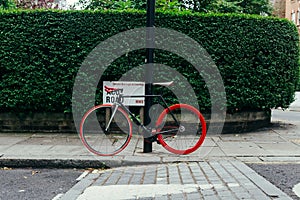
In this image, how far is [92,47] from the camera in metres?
8.14

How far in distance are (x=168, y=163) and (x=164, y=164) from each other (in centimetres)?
7

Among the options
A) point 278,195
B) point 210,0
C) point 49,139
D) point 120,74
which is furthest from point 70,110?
point 210,0

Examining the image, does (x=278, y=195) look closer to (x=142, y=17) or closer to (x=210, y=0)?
(x=142, y=17)

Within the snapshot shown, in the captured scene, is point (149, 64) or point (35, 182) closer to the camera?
point (35, 182)

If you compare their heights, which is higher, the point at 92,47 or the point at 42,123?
the point at 92,47

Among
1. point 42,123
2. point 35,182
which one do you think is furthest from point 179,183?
point 42,123

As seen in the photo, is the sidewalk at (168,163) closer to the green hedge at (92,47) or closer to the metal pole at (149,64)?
the metal pole at (149,64)

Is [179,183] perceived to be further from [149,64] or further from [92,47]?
[92,47]

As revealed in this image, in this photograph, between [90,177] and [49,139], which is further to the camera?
[49,139]

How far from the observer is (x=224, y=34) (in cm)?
827

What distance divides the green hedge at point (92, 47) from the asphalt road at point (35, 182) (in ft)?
9.03

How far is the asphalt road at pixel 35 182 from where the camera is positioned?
448 cm

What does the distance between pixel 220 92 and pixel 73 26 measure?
3490mm

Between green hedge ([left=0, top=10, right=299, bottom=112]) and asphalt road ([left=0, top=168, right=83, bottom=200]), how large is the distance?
2751 mm
